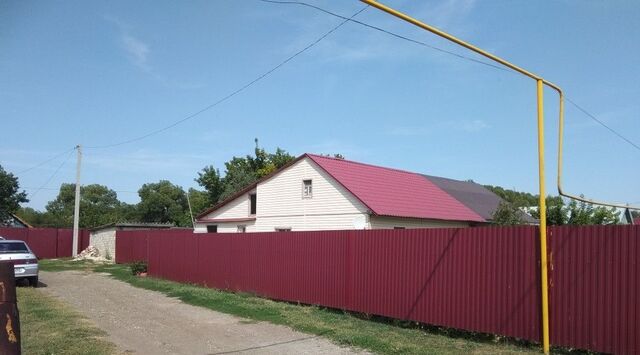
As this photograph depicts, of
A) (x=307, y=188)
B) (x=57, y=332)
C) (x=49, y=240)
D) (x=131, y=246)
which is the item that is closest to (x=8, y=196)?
(x=49, y=240)

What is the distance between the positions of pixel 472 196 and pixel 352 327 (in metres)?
27.9

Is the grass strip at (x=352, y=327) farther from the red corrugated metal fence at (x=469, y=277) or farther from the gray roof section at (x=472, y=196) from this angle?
the gray roof section at (x=472, y=196)

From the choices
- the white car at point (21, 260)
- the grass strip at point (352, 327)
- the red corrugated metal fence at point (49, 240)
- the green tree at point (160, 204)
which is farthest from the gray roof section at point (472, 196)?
the green tree at point (160, 204)

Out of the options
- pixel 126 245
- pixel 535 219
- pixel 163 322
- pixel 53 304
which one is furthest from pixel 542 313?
pixel 535 219

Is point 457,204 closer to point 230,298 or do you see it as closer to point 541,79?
point 230,298

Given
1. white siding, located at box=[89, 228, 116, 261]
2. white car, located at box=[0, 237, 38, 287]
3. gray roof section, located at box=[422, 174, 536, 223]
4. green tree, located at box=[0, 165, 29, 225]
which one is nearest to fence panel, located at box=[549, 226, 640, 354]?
white car, located at box=[0, 237, 38, 287]

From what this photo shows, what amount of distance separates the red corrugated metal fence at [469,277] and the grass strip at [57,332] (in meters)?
5.17

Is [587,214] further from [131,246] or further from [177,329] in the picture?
[131,246]

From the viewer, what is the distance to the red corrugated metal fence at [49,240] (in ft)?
127

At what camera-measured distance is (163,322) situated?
40.3ft

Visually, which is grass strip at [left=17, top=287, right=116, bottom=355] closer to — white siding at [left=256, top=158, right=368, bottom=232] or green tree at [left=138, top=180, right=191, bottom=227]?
white siding at [left=256, top=158, right=368, bottom=232]

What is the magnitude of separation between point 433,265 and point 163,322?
592cm

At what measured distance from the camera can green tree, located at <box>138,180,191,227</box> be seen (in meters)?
86.2

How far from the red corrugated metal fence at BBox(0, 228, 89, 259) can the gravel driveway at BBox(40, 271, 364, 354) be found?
78.4 ft
